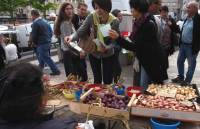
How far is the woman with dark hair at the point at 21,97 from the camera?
1480mm

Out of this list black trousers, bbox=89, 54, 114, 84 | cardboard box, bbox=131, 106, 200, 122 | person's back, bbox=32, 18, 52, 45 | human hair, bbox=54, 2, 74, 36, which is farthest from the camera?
person's back, bbox=32, 18, 52, 45

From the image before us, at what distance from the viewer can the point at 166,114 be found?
3.16 meters

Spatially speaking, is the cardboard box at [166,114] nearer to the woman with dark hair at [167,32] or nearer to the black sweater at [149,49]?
the black sweater at [149,49]

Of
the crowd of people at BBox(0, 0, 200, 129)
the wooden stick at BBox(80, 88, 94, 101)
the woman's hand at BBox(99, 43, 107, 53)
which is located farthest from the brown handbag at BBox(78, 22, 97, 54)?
the wooden stick at BBox(80, 88, 94, 101)

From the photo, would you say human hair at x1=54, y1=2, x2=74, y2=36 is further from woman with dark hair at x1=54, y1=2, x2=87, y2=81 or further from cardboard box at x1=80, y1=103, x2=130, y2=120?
cardboard box at x1=80, y1=103, x2=130, y2=120

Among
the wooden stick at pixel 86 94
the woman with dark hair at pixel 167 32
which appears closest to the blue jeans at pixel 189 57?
the woman with dark hair at pixel 167 32

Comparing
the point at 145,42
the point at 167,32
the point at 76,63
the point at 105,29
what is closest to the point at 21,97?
the point at 145,42

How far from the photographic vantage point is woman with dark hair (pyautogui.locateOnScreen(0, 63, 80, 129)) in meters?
1.48

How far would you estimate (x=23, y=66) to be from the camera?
157 cm

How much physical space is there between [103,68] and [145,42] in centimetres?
97

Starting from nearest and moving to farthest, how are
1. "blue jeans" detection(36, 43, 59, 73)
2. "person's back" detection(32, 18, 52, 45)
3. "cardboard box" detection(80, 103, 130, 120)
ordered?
"cardboard box" detection(80, 103, 130, 120) < "person's back" detection(32, 18, 52, 45) < "blue jeans" detection(36, 43, 59, 73)

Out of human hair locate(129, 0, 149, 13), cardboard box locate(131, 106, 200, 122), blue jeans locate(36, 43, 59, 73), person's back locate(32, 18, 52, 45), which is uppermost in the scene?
human hair locate(129, 0, 149, 13)

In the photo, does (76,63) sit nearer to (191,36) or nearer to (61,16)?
(61,16)

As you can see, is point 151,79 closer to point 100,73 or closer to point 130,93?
point 130,93
